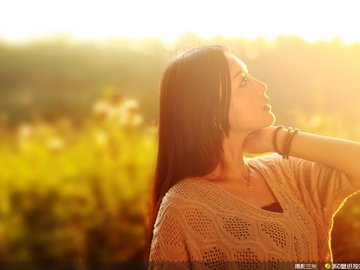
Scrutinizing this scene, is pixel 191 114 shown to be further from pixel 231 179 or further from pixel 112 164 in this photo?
pixel 112 164

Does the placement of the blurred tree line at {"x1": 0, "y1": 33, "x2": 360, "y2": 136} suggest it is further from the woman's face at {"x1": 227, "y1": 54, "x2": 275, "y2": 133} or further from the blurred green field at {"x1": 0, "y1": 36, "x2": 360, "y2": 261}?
the woman's face at {"x1": 227, "y1": 54, "x2": 275, "y2": 133}

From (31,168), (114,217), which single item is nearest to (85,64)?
(31,168)

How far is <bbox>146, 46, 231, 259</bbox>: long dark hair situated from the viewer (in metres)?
2.11

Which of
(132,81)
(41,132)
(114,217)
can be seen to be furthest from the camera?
(132,81)

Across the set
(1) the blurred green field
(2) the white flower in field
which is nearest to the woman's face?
(1) the blurred green field

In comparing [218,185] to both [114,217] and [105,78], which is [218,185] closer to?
[114,217]

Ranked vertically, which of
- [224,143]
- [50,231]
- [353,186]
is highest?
[224,143]

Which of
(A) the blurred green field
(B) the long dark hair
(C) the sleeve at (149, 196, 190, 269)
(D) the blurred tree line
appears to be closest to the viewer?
(C) the sleeve at (149, 196, 190, 269)

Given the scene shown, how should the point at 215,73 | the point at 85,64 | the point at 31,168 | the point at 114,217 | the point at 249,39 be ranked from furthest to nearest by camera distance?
the point at 85,64
the point at 249,39
the point at 31,168
the point at 114,217
the point at 215,73

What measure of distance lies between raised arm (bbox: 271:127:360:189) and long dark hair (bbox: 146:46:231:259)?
29cm

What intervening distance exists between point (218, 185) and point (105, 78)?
5555mm

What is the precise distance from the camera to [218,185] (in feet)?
7.10

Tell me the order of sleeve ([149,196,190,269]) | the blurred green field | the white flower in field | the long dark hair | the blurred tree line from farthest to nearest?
the blurred tree line
the white flower in field
the blurred green field
the long dark hair
sleeve ([149,196,190,269])

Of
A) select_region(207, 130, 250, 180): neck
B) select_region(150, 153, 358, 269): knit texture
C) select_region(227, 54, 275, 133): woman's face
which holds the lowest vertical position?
select_region(150, 153, 358, 269): knit texture
